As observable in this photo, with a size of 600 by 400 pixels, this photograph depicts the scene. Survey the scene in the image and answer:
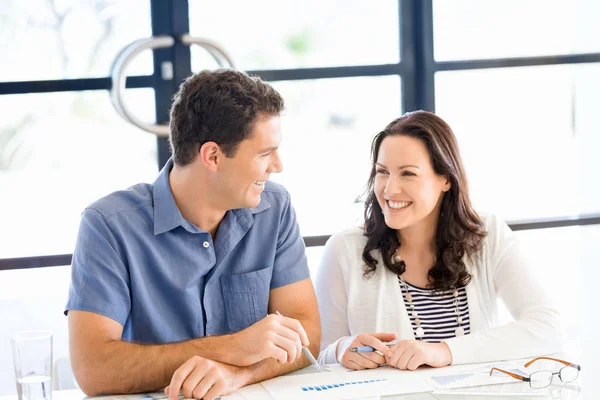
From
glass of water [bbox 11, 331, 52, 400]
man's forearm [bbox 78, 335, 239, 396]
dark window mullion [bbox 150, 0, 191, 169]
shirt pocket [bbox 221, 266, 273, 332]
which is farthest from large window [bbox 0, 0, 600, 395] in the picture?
glass of water [bbox 11, 331, 52, 400]

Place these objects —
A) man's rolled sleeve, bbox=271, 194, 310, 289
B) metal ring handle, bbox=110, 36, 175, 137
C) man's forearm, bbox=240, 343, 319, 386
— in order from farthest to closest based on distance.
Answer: metal ring handle, bbox=110, 36, 175, 137
man's rolled sleeve, bbox=271, 194, 310, 289
man's forearm, bbox=240, 343, 319, 386

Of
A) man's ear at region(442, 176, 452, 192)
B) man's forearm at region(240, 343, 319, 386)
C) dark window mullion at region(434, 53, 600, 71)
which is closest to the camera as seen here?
man's forearm at region(240, 343, 319, 386)

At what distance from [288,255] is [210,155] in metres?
0.34

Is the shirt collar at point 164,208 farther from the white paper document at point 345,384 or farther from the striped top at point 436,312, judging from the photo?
the striped top at point 436,312

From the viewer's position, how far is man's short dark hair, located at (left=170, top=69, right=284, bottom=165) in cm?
175

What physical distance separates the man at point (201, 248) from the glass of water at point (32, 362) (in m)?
0.25

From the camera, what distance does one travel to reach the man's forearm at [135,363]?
4.93 ft

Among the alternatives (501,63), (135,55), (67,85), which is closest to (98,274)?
(135,55)

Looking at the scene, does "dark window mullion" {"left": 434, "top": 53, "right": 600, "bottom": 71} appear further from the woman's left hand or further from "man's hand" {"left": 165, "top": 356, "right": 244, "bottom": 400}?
"man's hand" {"left": 165, "top": 356, "right": 244, "bottom": 400}

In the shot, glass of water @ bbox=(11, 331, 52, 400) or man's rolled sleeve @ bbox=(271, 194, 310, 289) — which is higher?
man's rolled sleeve @ bbox=(271, 194, 310, 289)

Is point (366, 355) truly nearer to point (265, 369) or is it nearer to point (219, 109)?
point (265, 369)

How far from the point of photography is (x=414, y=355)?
62.4 inches

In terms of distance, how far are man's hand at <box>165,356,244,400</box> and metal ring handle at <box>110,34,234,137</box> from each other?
146 cm

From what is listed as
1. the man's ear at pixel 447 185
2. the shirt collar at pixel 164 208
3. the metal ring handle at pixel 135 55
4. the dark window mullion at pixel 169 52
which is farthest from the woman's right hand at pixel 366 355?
the dark window mullion at pixel 169 52
